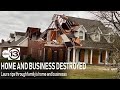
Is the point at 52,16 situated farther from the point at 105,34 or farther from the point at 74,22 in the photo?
the point at 105,34

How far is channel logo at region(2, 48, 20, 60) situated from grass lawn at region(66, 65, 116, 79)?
1.10 m

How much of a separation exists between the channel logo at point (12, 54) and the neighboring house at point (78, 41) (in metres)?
0.60

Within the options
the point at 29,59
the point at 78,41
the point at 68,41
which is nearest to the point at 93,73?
the point at 78,41

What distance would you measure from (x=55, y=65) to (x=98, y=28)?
128 centimetres

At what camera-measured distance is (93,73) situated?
646cm

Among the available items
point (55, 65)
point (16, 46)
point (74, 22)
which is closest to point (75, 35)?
point (74, 22)

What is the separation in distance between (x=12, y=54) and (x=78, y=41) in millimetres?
1401

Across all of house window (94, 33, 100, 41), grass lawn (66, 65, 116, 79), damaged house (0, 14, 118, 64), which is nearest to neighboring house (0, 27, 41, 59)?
damaged house (0, 14, 118, 64)

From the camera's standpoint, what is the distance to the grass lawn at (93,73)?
6391 mm

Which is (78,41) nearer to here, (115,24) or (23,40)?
(115,24)

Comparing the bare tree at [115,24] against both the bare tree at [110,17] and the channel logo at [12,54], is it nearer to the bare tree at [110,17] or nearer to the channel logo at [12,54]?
the bare tree at [110,17]

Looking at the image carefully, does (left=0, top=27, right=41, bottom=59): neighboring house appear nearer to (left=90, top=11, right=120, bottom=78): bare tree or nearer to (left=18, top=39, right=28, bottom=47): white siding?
(left=18, top=39, right=28, bottom=47): white siding

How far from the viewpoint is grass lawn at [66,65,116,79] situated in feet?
21.0

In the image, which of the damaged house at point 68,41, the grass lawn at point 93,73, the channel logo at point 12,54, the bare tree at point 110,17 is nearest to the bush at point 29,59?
the damaged house at point 68,41
